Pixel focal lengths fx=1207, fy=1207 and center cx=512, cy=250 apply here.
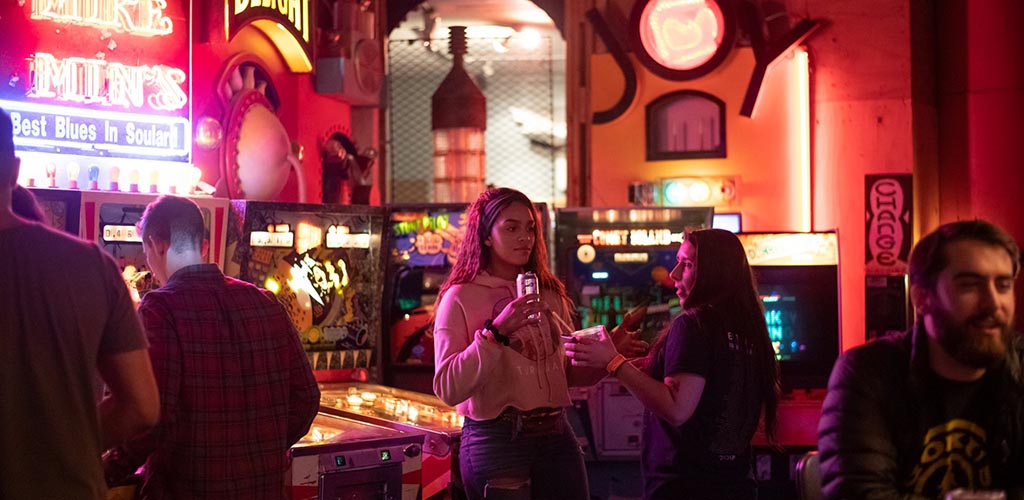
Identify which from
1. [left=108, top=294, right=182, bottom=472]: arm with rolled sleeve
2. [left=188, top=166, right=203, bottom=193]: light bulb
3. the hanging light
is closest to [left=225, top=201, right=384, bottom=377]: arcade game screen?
[left=188, top=166, right=203, bottom=193]: light bulb

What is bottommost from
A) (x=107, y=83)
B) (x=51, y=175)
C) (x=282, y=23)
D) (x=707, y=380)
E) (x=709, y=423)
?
(x=709, y=423)

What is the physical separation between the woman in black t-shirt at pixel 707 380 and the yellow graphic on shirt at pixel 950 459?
3.05 ft

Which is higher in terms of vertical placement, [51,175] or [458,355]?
[51,175]

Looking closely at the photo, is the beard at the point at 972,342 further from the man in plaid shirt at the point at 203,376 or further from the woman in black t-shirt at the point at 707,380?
the man in plaid shirt at the point at 203,376

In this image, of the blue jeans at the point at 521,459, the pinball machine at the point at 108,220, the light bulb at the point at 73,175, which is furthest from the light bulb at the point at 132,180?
the blue jeans at the point at 521,459

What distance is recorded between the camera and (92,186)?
15.6 feet

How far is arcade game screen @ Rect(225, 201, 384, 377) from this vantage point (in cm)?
513

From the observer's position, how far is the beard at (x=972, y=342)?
228 cm

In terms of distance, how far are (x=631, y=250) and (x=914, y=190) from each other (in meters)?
2.27

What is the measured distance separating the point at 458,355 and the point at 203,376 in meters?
0.70

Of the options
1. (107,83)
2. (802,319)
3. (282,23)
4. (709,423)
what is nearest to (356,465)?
(709,423)

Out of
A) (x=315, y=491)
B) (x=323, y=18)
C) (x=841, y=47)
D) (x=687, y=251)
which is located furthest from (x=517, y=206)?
(x=841, y=47)

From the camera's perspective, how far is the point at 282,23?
5.93 meters

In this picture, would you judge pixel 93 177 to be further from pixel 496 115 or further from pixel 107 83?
pixel 496 115
